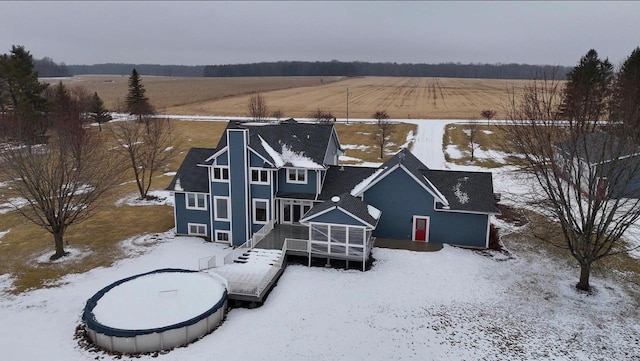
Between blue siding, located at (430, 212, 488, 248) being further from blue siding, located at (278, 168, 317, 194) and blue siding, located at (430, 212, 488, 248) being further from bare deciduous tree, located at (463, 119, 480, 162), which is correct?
bare deciduous tree, located at (463, 119, 480, 162)

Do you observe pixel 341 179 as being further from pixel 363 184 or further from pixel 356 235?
pixel 356 235

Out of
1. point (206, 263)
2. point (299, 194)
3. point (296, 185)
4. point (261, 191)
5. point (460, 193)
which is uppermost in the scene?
point (296, 185)

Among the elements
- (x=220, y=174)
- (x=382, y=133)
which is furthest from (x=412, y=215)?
(x=382, y=133)

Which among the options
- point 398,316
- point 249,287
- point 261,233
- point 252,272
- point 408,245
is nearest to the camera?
point 398,316

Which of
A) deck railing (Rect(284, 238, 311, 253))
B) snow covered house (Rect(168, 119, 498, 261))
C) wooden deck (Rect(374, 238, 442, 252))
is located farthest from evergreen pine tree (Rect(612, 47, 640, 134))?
deck railing (Rect(284, 238, 311, 253))

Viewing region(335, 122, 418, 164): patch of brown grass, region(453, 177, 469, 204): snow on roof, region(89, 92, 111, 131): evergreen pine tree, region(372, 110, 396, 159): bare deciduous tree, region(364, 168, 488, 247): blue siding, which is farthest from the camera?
region(89, 92, 111, 131): evergreen pine tree

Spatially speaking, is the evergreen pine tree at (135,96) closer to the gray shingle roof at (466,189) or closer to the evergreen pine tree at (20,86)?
the evergreen pine tree at (20,86)
